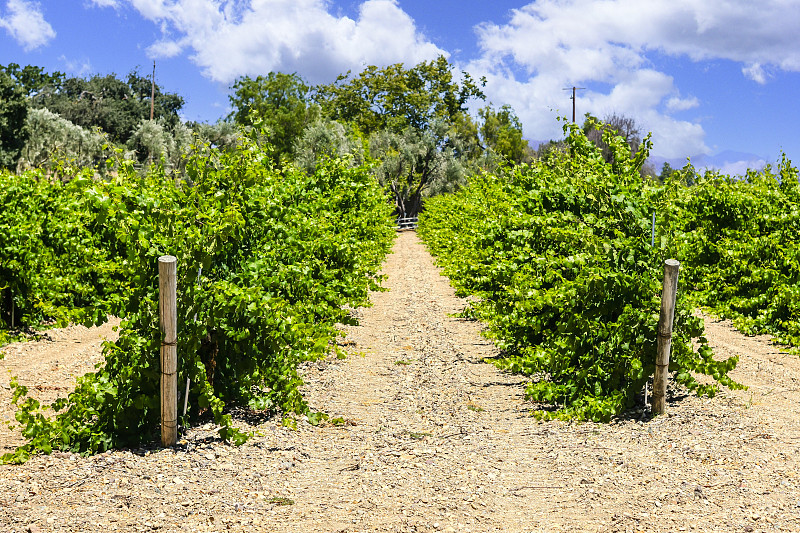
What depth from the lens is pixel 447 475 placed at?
556 centimetres

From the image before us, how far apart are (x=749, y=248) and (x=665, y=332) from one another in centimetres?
Result: 832

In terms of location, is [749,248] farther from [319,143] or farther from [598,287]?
[319,143]

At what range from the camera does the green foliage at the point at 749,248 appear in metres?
12.3

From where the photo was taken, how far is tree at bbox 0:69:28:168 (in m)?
36.3

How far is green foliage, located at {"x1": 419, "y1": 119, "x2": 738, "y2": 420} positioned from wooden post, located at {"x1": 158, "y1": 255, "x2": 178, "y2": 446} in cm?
333

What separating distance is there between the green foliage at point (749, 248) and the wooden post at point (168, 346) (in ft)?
26.7

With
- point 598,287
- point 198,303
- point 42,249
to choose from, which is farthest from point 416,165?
point 198,303

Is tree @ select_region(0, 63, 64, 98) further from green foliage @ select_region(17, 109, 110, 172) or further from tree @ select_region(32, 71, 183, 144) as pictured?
tree @ select_region(32, 71, 183, 144)

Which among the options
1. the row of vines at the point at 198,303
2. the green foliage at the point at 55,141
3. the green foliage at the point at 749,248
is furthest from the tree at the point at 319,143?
the row of vines at the point at 198,303

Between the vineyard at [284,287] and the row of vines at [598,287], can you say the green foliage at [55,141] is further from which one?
the row of vines at [598,287]

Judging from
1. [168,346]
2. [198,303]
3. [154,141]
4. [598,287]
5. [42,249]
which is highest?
[154,141]

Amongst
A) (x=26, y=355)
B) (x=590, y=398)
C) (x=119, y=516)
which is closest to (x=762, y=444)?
(x=590, y=398)

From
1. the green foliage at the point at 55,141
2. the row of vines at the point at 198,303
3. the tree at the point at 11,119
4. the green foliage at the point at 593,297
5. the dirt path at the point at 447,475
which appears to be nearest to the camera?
the dirt path at the point at 447,475

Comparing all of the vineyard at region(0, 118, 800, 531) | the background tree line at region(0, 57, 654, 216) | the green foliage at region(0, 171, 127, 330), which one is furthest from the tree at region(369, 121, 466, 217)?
the vineyard at region(0, 118, 800, 531)
